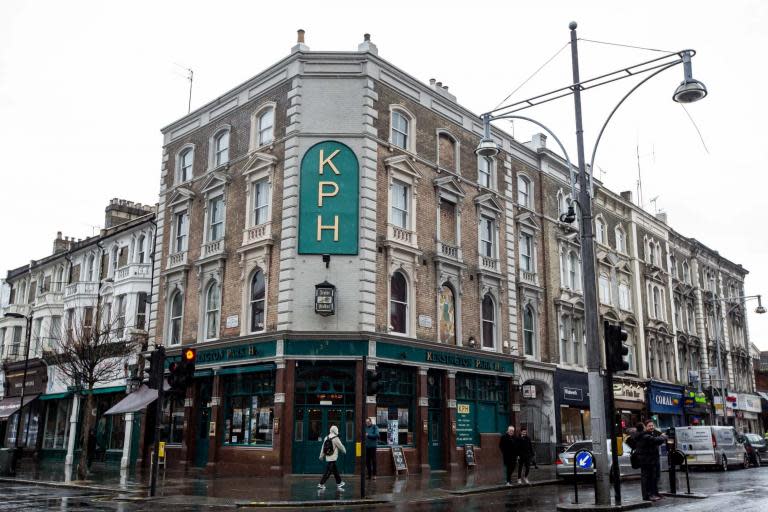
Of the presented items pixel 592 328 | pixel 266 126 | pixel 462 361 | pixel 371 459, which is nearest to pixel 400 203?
pixel 266 126

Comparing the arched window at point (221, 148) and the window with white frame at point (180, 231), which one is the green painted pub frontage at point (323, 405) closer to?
the window with white frame at point (180, 231)

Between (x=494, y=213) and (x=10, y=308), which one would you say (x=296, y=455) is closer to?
(x=494, y=213)

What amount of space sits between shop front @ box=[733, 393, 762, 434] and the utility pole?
4121cm

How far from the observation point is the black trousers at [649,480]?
15789 millimetres

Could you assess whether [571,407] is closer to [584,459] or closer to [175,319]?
[584,459]

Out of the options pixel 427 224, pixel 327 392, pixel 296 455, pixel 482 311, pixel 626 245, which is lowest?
pixel 296 455

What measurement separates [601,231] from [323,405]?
22.8 metres

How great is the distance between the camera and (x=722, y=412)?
48719mm

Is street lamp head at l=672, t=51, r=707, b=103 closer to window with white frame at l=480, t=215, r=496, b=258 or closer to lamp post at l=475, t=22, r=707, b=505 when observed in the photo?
lamp post at l=475, t=22, r=707, b=505

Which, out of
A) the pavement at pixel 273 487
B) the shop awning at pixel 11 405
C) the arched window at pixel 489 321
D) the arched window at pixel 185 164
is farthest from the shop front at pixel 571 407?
the shop awning at pixel 11 405

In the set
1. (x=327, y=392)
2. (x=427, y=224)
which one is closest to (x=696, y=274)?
(x=427, y=224)

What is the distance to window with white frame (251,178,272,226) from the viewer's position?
2675cm

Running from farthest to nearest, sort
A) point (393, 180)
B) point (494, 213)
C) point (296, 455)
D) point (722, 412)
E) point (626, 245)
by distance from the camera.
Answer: point (722, 412) < point (626, 245) < point (494, 213) < point (393, 180) < point (296, 455)

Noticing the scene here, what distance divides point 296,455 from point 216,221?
10.5 meters
